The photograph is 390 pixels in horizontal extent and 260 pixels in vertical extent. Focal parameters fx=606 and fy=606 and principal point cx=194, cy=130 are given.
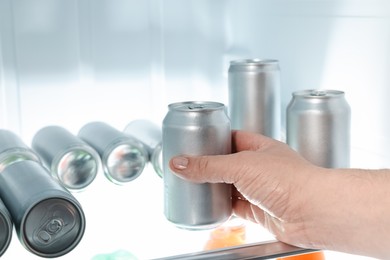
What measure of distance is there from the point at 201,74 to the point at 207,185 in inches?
23.8

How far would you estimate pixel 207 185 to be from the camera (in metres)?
0.99

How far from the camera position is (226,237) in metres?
1.19

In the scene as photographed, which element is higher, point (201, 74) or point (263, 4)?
point (263, 4)

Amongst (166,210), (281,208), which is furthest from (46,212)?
(281,208)

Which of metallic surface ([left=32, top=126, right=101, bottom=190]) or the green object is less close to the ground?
metallic surface ([left=32, top=126, right=101, bottom=190])

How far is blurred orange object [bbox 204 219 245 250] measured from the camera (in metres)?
1.18

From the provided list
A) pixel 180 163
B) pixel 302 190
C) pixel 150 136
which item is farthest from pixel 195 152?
pixel 150 136

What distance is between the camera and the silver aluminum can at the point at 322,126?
1.10m

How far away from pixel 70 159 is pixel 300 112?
1.53 ft

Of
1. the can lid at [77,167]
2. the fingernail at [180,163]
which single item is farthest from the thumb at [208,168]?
the can lid at [77,167]

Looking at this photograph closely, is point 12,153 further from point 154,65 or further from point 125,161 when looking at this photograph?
point 154,65

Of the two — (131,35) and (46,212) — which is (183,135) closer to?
(46,212)

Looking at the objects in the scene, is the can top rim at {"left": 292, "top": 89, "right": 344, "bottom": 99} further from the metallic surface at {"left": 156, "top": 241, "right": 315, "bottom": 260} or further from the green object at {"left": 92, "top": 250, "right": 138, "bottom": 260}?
the green object at {"left": 92, "top": 250, "right": 138, "bottom": 260}

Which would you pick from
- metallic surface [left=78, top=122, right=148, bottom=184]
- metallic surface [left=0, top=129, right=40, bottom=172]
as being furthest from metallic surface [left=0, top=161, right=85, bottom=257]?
metallic surface [left=78, top=122, right=148, bottom=184]
